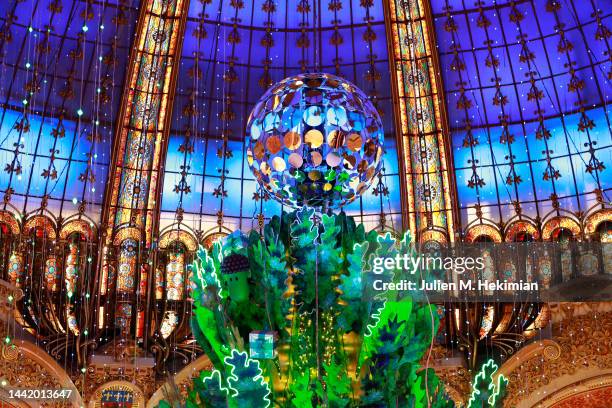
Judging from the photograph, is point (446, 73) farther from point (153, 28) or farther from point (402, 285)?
point (402, 285)

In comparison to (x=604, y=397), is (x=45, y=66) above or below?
above

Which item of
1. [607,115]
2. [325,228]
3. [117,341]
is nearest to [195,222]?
[117,341]

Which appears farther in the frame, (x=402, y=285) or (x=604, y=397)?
(x=604, y=397)

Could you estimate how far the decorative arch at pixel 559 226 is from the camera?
15562mm

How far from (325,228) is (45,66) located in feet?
33.9

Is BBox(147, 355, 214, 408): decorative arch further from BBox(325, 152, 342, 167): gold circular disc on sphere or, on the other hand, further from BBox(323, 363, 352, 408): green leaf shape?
BBox(325, 152, 342, 167): gold circular disc on sphere

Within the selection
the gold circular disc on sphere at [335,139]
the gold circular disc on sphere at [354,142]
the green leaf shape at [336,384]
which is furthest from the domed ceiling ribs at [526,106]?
the gold circular disc on sphere at [335,139]

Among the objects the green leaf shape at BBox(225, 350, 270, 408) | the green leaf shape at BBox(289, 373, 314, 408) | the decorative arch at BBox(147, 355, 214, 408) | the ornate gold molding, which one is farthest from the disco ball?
the ornate gold molding

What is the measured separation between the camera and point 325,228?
661cm

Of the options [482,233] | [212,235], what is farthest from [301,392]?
[482,233]

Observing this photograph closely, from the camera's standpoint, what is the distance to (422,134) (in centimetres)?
1645

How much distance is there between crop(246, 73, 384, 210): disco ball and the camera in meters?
5.68

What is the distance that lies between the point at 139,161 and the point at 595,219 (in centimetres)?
847

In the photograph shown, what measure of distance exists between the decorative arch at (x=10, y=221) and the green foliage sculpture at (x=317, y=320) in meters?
9.10
